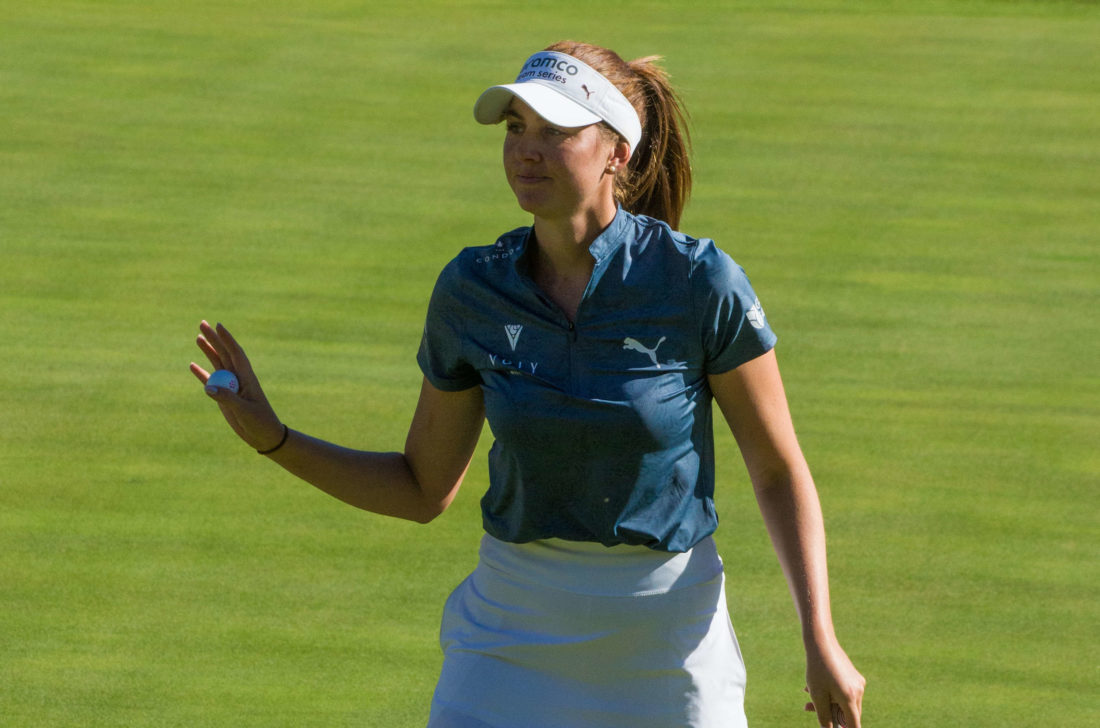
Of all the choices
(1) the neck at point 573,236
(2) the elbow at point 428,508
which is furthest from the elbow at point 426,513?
(1) the neck at point 573,236

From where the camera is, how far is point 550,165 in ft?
10.5

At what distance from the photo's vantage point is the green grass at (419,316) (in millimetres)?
5660

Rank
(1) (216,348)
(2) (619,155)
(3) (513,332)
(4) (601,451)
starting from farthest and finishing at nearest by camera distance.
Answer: (1) (216,348)
(2) (619,155)
(3) (513,332)
(4) (601,451)

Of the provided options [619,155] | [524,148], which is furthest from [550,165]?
[619,155]

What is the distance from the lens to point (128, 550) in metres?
6.31

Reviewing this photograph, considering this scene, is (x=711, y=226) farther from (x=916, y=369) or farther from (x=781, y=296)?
(x=916, y=369)

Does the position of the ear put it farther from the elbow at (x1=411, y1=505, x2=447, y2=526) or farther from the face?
the elbow at (x1=411, y1=505, x2=447, y2=526)

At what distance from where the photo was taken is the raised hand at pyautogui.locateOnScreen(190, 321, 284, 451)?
3.45 meters

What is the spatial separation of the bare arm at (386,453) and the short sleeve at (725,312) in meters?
0.52

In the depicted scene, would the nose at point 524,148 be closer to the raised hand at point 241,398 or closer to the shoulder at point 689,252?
the shoulder at point 689,252

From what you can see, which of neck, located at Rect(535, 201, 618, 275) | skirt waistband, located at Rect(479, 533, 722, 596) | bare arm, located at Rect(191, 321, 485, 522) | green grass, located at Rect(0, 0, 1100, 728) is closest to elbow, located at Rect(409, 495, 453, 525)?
bare arm, located at Rect(191, 321, 485, 522)

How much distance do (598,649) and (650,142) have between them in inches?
39.9

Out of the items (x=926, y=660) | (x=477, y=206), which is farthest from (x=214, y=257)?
(x=926, y=660)

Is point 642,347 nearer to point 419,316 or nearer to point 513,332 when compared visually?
point 513,332
